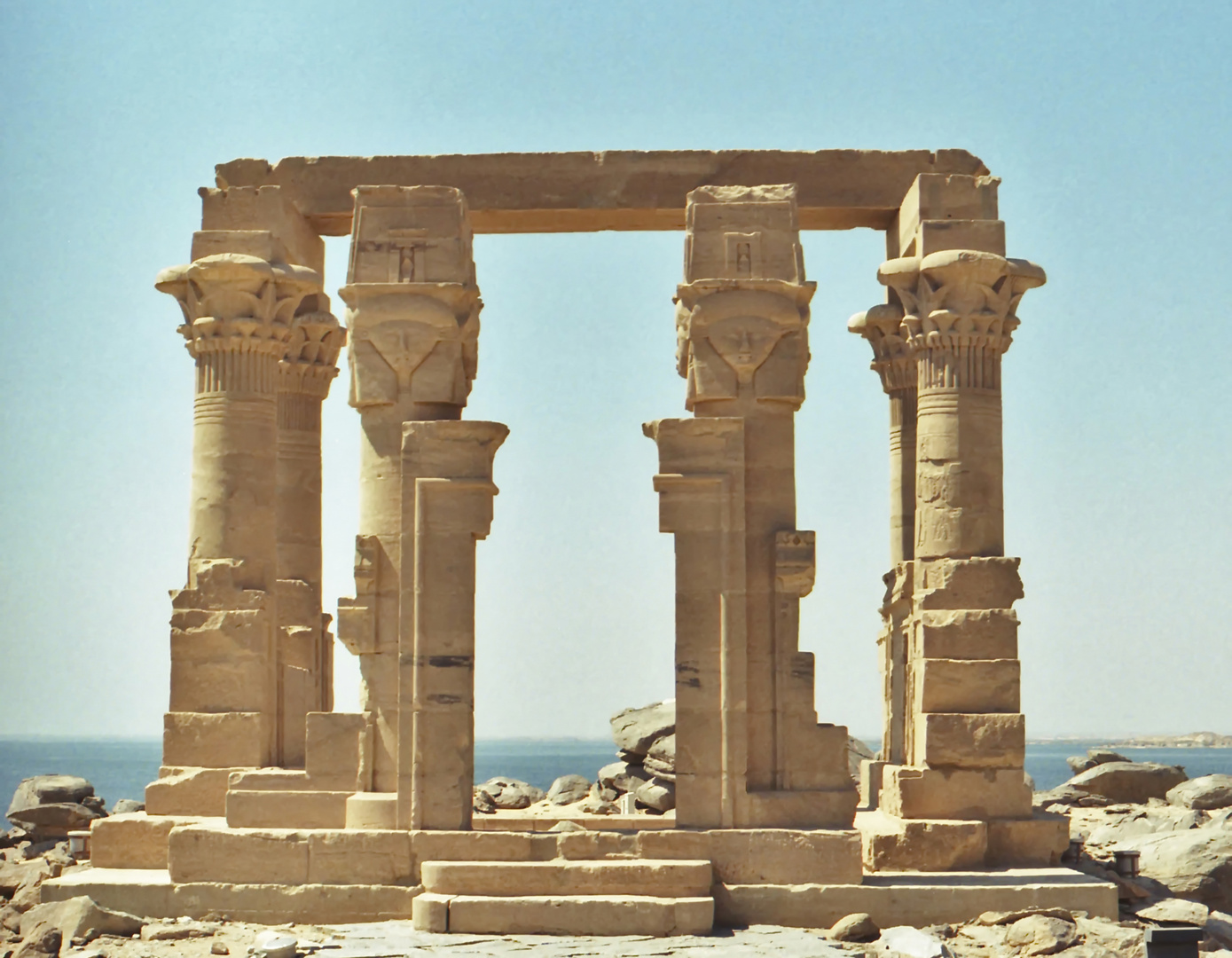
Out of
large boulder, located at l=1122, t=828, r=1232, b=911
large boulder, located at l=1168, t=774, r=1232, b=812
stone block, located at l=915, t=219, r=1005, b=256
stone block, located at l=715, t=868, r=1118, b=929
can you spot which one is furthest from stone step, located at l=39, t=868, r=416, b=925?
large boulder, located at l=1168, t=774, r=1232, b=812

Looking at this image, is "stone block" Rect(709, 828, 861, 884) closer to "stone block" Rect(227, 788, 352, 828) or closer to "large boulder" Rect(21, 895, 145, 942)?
"stone block" Rect(227, 788, 352, 828)

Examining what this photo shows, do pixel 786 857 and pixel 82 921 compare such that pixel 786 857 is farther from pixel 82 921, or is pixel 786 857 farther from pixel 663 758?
pixel 663 758

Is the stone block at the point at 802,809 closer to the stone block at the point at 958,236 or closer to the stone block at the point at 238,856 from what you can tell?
the stone block at the point at 238,856

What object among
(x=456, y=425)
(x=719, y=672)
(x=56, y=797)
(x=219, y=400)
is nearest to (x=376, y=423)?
(x=456, y=425)

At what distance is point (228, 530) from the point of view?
19.9 meters

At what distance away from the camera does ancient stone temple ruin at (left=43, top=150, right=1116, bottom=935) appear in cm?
1661

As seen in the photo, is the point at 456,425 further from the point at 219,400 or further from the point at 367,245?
the point at 219,400

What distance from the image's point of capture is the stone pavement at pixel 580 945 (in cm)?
1497

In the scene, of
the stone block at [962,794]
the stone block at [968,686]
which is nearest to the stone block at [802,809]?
the stone block at [962,794]

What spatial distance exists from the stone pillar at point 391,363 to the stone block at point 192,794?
101 inches

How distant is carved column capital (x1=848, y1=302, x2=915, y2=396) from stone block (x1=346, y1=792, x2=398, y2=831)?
8.34 m

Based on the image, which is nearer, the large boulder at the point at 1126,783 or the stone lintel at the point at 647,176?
the stone lintel at the point at 647,176

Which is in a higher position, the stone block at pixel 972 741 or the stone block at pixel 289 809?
the stone block at pixel 972 741

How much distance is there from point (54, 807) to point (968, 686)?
12.7m
